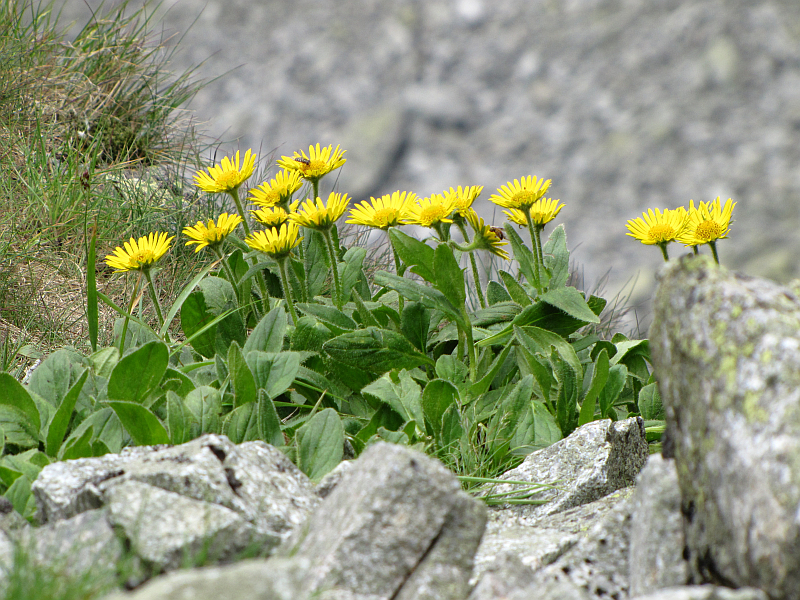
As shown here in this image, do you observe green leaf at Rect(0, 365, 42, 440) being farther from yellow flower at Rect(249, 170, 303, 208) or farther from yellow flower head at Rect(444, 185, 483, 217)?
yellow flower head at Rect(444, 185, 483, 217)

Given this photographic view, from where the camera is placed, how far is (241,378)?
172 centimetres

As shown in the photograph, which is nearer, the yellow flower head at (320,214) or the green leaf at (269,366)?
A: the green leaf at (269,366)

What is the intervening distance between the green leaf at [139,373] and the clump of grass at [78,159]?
2.83 ft

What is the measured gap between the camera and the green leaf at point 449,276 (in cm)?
192

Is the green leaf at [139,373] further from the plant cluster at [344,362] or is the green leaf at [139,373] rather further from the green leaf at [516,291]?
the green leaf at [516,291]

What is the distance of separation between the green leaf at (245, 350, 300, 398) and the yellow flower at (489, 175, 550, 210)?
2.35 ft

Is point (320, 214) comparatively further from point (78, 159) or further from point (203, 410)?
point (78, 159)

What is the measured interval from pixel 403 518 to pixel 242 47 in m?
6.14

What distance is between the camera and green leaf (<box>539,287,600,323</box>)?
1.95m

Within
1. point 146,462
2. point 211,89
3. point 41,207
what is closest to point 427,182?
point 211,89

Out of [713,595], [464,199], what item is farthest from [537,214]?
[713,595]

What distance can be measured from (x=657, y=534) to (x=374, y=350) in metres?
1.00

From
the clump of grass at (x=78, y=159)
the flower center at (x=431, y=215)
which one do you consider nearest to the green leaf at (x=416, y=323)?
the flower center at (x=431, y=215)

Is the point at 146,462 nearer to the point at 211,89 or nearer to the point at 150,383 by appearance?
the point at 150,383
